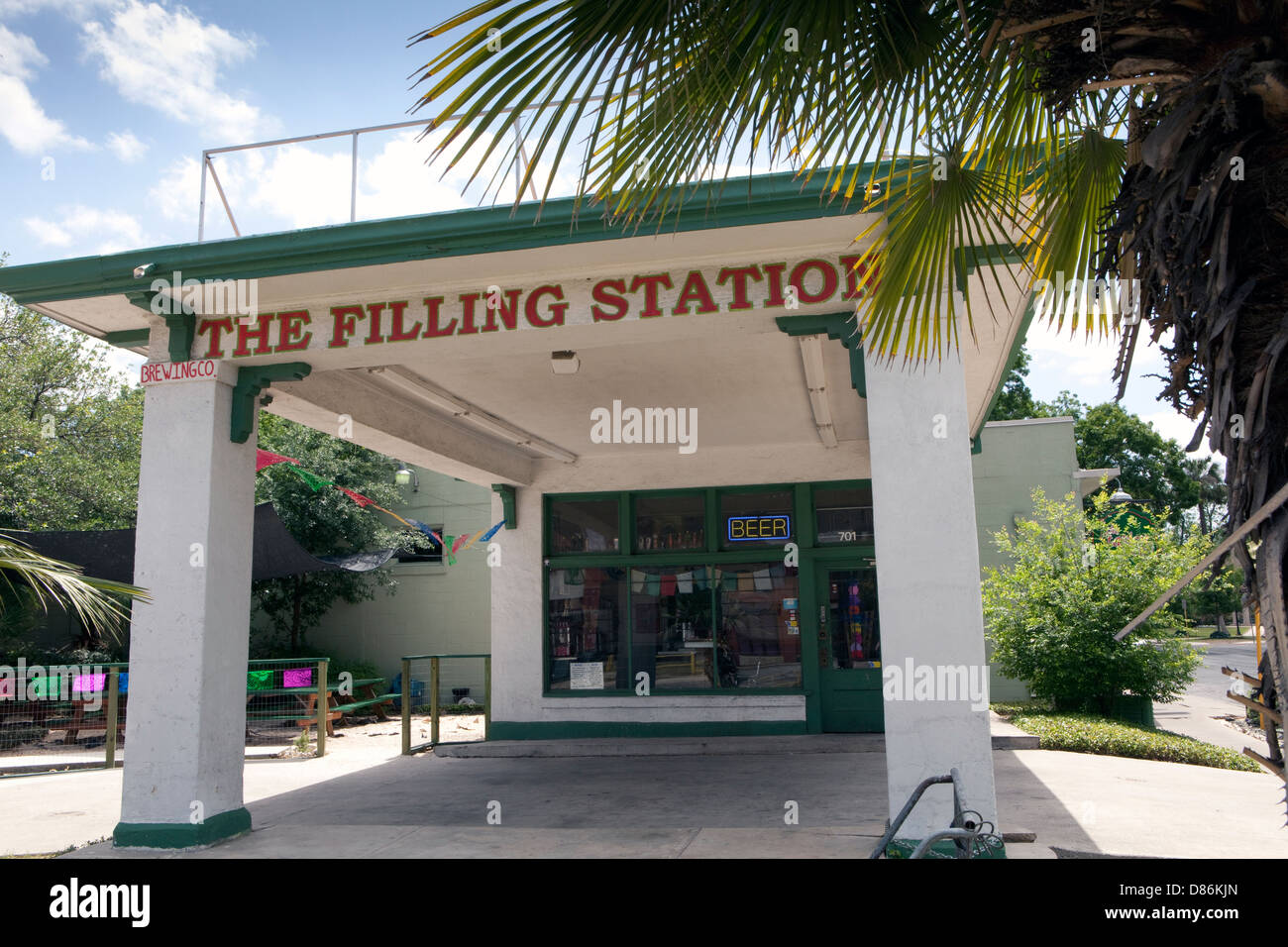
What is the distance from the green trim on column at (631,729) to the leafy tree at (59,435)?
408 inches

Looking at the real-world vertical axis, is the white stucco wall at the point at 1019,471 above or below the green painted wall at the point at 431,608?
above

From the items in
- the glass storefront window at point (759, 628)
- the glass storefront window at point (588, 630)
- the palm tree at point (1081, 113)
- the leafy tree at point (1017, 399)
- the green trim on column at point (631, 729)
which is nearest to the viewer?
the palm tree at point (1081, 113)

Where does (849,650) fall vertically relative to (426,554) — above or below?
below

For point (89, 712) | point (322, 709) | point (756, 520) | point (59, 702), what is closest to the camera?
point (756, 520)

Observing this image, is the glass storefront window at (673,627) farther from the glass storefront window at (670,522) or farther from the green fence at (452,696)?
the green fence at (452,696)

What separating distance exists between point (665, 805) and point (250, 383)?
4.84 metres

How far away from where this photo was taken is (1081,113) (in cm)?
334

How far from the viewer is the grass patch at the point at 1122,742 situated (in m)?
10.1

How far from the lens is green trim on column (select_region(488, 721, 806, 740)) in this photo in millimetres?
11531

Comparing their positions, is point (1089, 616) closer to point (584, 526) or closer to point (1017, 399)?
point (584, 526)

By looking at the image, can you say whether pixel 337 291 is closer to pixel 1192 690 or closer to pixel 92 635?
pixel 92 635

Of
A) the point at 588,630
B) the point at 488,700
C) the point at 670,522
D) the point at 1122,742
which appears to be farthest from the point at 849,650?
the point at 488,700

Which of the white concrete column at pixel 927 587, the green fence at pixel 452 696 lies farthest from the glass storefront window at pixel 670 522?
the white concrete column at pixel 927 587

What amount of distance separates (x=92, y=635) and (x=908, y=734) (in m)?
A: 15.4
